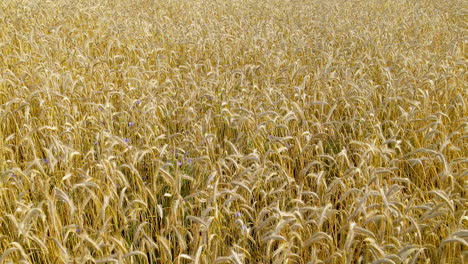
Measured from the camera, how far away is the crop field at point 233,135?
5.75 ft

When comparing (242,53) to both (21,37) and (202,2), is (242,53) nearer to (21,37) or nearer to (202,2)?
(21,37)

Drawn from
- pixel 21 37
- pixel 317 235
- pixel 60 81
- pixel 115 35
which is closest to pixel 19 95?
pixel 60 81

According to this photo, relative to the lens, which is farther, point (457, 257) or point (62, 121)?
point (62, 121)

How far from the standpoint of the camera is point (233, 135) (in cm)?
303

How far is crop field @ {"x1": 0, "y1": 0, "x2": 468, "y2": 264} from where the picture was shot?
1.75 metres

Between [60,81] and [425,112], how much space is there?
2.81 meters

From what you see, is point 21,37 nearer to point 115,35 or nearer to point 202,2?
point 115,35

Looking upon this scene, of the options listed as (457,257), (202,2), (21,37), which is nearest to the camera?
(457,257)

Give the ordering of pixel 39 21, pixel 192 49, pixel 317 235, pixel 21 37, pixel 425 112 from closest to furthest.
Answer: pixel 317 235
pixel 425 112
pixel 21 37
pixel 192 49
pixel 39 21

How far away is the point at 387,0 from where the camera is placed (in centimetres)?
1004

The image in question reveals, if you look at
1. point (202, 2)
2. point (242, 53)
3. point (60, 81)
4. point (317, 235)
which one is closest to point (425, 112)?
point (317, 235)

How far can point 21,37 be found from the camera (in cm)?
488

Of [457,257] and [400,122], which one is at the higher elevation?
[400,122]

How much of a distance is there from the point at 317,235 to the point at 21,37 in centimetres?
452
